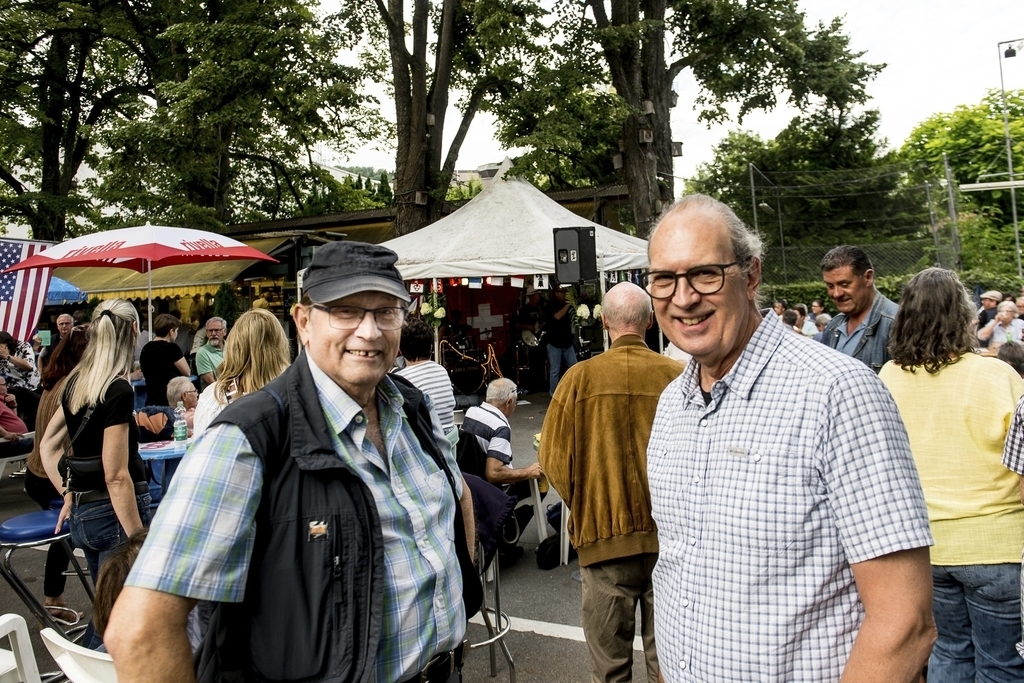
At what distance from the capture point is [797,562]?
155 cm

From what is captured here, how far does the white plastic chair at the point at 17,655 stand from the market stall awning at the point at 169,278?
50.2 ft

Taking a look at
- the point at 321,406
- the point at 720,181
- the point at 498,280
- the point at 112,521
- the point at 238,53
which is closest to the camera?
the point at 321,406

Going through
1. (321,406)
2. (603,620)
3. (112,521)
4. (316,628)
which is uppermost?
(321,406)

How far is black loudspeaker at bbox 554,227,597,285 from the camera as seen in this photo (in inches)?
409

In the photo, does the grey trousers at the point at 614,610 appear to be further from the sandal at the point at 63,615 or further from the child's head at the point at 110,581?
the sandal at the point at 63,615

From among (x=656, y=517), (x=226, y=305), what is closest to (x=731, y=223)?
(x=656, y=517)

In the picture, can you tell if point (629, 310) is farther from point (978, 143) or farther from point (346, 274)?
point (978, 143)

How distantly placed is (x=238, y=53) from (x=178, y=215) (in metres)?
4.05

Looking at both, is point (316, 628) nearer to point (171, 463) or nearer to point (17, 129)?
point (171, 463)

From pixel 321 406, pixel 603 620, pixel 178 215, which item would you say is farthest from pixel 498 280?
pixel 321 406

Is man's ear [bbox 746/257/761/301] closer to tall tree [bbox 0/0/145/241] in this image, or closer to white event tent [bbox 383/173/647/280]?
white event tent [bbox 383/173/647/280]

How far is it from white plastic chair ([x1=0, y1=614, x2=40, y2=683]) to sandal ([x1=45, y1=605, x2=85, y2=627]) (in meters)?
2.35

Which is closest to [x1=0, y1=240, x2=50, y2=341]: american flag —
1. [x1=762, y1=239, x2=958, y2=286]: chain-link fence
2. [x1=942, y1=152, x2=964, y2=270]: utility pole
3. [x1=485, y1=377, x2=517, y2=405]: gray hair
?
[x1=485, y1=377, x2=517, y2=405]: gray hair

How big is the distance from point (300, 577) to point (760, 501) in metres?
0.95
